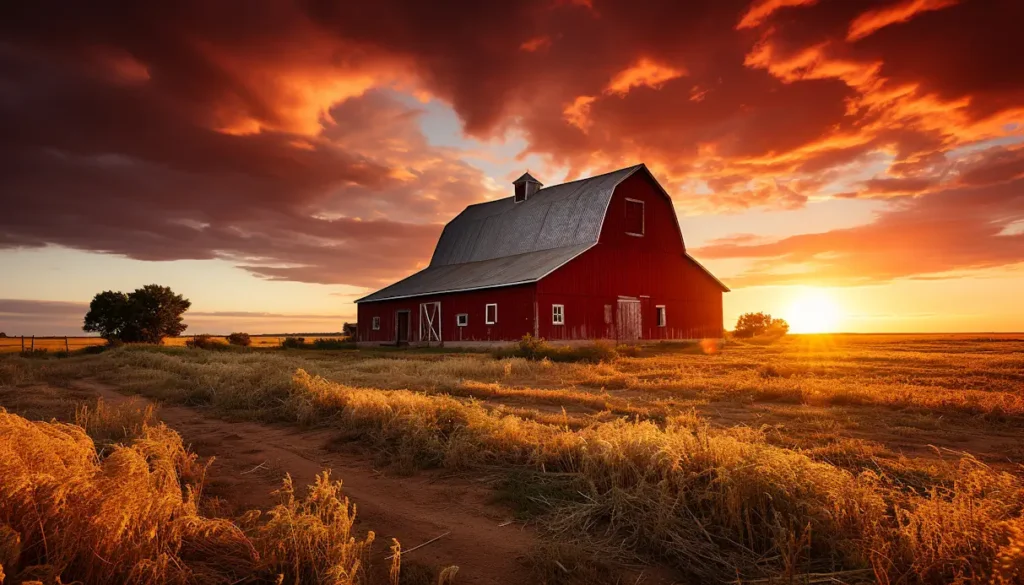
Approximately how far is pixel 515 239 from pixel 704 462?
108ft

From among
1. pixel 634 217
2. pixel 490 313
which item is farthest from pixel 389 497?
pixel 634 217

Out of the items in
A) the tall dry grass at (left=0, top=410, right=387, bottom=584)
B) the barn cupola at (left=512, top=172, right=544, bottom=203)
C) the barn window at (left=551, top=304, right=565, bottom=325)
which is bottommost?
the tall dry grass at (left=0, top=410, right=387, bottom=584)

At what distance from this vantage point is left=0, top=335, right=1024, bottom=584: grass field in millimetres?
3959

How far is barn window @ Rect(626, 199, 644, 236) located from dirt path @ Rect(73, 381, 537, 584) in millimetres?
27493

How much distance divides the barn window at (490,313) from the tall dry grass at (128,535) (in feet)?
87.7

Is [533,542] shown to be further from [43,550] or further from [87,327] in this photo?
[87,327]

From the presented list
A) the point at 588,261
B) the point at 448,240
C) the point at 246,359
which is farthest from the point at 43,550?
the point at 448,240

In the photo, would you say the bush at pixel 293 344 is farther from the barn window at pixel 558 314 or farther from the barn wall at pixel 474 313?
the barn window at pixel 558 314

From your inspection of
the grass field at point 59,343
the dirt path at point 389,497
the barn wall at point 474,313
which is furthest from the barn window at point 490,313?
the dirt path at point 389,497

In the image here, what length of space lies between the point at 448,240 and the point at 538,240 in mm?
11178

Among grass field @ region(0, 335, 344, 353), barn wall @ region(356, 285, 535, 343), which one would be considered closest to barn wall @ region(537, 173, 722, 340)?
barn wall @ region(356, 285, 535, 343)

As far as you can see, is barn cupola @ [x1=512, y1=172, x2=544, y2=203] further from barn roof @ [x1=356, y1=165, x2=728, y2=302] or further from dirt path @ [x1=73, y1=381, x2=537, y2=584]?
dirt path @ [x1=73, y1=381, x2=537, y2=584]

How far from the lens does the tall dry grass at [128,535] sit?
3.40m

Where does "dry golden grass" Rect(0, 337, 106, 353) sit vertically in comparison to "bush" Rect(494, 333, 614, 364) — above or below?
above
